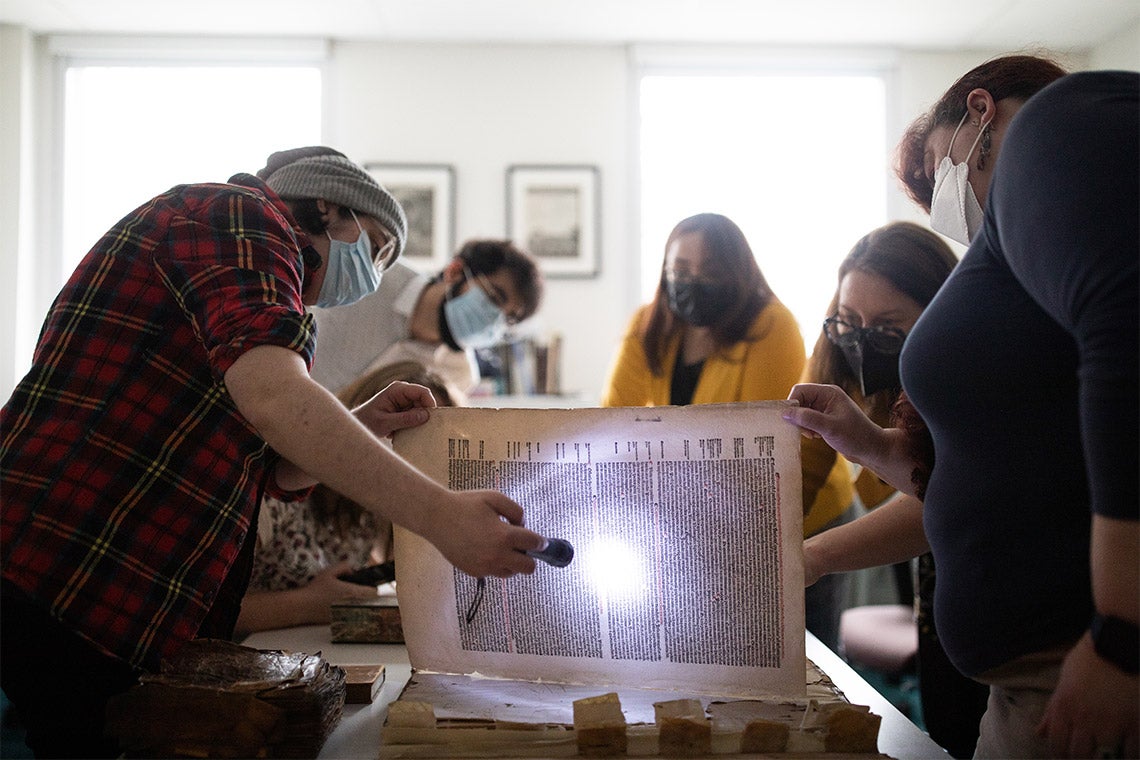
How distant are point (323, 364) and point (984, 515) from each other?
194 centimetres

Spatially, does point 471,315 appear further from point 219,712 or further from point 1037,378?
point 1037,378

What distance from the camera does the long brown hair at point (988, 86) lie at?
37.3 inches

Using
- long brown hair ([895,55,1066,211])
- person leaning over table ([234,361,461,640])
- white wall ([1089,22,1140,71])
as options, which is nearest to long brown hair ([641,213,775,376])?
person leaning over table ([234,361,461,640])

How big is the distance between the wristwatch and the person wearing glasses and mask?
1.99 meters

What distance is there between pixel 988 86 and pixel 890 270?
0.64m

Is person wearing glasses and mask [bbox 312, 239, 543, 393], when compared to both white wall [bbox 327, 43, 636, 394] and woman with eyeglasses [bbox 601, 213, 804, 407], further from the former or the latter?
white wall [bbox 327, 43, 636, 394]

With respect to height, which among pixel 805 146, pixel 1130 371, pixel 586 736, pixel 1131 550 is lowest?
pixel 586 736

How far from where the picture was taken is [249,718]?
81 centimetres

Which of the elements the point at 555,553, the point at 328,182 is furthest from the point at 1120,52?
the point at 555,553

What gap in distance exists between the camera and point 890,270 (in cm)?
158

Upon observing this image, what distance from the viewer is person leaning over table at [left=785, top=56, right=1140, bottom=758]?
625 millimetres

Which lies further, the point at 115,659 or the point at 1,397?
the point at 1,397

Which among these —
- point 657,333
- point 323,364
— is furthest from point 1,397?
point 657,333

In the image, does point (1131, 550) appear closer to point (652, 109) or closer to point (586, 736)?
point (586, 736)
